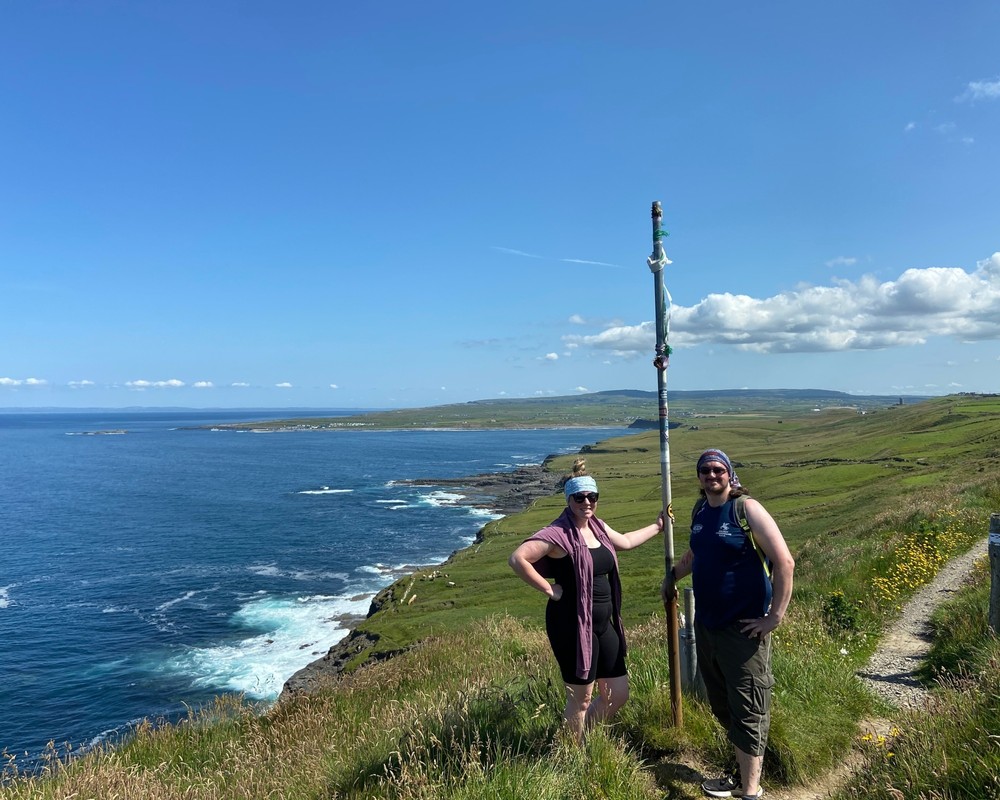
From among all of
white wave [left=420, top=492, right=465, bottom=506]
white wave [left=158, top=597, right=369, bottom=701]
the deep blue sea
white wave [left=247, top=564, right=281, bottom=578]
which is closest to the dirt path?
the deep blue sea

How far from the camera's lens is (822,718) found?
6.09 meters

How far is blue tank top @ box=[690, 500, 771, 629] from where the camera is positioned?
16.8ft

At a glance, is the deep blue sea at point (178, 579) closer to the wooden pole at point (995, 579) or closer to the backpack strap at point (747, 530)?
the backpack strap at point (747, 530)

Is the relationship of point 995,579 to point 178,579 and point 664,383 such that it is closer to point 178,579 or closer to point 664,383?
point 664,383

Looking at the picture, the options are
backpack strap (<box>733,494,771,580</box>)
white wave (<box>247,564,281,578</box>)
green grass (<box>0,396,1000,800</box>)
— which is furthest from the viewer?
white wave (<box>247,564,281,578</box>)

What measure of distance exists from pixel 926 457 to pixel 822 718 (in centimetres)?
5856

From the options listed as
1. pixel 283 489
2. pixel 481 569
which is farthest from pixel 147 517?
pixel 481 569

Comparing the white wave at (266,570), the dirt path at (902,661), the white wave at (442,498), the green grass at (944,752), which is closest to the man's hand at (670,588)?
the dirt path at (902,661)

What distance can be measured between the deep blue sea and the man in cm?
666

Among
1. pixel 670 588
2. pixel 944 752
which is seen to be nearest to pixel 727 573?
pixel 670 588

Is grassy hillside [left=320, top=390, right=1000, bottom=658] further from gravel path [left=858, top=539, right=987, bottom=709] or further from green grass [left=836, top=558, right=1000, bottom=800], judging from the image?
green grass [left=836, top=558, right=1000, bottom=800]

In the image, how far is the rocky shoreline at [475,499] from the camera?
30891 millimetres

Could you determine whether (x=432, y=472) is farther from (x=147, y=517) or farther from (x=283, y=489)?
(x=147, y=517)

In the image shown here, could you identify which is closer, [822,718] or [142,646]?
[822,718]
